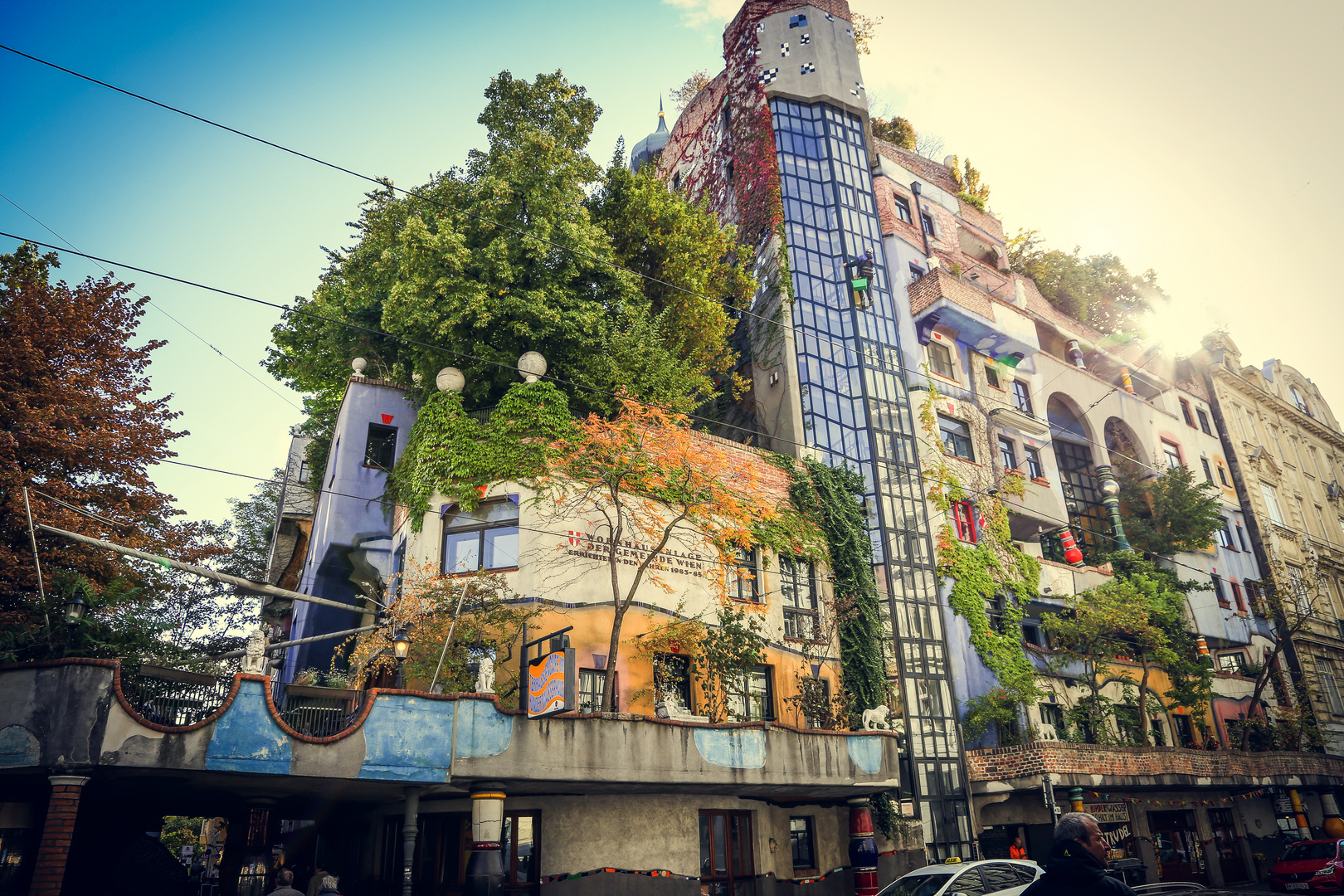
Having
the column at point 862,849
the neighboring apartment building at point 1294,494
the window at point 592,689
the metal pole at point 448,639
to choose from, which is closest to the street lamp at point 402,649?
the metal pole at point 448,639

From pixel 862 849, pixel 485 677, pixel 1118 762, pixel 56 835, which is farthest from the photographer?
pixel 1118 762

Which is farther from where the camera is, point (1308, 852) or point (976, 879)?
point (1308, 852)

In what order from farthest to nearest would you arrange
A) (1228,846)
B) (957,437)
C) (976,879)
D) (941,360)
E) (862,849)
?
(941,360)
(1228,846)
(957,437)
(862,849)
(976,879)

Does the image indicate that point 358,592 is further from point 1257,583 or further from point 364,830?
point 1257,583

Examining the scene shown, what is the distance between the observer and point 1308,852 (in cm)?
2434

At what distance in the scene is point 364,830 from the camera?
19.4 metres

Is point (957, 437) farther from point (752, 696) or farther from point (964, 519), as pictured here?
point (752, 696)

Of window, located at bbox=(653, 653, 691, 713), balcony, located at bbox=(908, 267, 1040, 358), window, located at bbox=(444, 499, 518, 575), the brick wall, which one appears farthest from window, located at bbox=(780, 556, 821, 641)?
balcony, located at bbox=(908, 267, 1040, 358)

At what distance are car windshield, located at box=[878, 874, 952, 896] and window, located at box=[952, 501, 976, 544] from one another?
16.9m

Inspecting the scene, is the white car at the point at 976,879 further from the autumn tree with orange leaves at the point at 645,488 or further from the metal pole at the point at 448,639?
the autumn tree with orange leaves at the point at 645,488

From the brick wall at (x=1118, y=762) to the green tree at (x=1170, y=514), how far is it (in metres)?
8.55

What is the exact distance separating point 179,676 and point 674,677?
1040 centimetres

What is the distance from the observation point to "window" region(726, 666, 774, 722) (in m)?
19.9

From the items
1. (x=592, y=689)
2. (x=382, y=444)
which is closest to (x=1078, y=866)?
(x=592, y=689)
